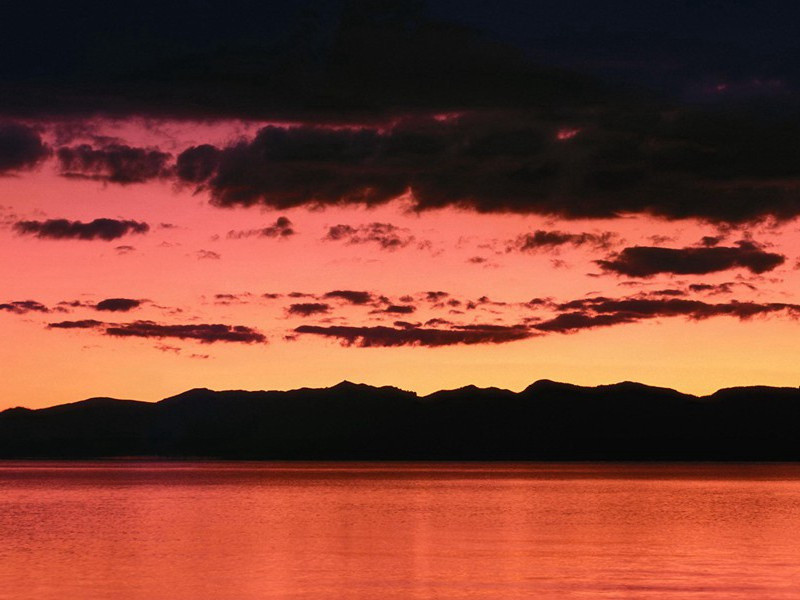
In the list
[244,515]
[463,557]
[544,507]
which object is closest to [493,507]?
[544,507]

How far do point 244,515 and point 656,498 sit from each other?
189 ft

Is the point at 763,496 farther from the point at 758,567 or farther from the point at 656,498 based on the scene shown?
the point at 758,567

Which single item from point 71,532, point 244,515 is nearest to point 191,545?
point 71,532

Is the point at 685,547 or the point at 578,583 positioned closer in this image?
the point at 578,583

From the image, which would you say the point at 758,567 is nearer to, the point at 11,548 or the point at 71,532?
the point at 11,548

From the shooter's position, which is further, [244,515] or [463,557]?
[244,515]

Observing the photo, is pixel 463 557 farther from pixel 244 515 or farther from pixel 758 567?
pixel 244 515

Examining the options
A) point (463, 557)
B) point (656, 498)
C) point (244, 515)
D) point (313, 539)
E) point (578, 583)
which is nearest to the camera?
point (578, 583)

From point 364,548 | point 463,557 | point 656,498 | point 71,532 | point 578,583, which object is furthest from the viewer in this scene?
point 656,498

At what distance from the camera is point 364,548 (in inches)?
2749

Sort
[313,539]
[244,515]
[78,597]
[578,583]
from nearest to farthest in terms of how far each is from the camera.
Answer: [78,597] < [578,583] < [313,539] < [244,515]

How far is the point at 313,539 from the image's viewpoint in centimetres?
7606

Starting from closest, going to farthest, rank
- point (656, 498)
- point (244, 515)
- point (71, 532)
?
point (71, 532), point (244, 515), point (656, 498)

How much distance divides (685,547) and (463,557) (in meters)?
13.9
